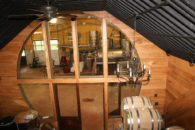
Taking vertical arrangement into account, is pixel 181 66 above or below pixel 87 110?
above

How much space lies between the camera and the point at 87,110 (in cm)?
543

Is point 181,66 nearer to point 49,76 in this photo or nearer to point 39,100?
point 49,76

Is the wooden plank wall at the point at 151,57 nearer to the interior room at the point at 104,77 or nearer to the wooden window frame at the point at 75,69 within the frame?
the interior room at the point at 104,77

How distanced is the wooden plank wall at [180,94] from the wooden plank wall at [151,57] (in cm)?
19

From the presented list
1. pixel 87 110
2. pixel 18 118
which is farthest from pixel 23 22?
pixel 87 110

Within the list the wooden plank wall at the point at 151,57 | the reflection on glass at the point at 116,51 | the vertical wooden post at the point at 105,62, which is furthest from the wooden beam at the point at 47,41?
the reflection on glass at the point at 116,51

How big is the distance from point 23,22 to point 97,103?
396cm

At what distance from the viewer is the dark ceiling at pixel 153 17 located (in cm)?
159

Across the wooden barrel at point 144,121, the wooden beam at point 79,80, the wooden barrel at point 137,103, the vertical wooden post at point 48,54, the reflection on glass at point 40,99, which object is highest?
the vertical wooden post at point 48,54

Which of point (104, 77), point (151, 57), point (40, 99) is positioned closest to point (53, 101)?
point (104, 77)

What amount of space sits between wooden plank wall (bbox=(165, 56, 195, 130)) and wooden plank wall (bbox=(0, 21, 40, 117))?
428cm

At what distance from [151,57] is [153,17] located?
236 cm

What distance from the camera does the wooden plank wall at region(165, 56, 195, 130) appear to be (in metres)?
3.41

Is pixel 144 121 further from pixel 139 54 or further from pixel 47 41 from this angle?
pixel 47 41
